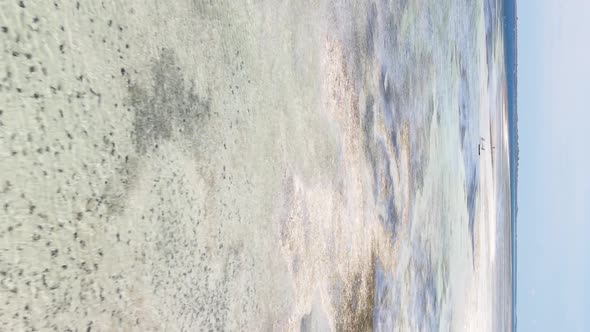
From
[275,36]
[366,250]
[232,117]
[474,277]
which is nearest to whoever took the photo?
[232,117]

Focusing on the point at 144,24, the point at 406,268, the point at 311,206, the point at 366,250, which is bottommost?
the point at 406,268

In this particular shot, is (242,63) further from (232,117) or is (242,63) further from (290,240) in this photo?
(290,240)

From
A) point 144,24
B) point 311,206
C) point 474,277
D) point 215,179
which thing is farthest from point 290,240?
point 474,277

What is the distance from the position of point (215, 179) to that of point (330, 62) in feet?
1.91

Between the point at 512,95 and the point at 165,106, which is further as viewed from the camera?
the point at 512,95

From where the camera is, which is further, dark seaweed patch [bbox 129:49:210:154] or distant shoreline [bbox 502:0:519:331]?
distant shoreline [bbox 502:0:519:331]

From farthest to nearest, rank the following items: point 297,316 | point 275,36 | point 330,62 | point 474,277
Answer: point 474,277 → point 330,62 → point 297,316 → point 275,36

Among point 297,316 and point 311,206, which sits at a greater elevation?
point 311,206

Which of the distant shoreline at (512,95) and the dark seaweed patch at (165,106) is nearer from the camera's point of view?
the dark seaweed patch at (165,106)

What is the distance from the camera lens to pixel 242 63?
3.05 feet

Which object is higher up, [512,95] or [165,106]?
[512,95]

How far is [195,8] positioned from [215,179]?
25cm

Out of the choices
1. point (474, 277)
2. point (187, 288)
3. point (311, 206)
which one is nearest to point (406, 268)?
point (311, 206)

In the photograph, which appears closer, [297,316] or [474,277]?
[297,316]
